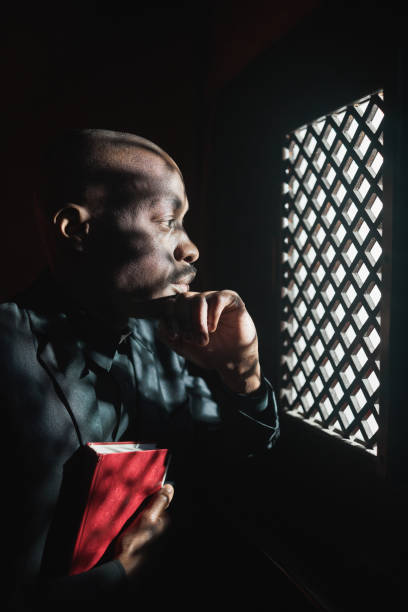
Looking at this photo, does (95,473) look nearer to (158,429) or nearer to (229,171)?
(158,429)

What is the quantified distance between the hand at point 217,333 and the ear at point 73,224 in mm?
210

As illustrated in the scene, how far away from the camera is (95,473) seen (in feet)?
2.16

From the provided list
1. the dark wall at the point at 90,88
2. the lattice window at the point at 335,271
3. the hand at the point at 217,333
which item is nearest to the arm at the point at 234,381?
the hand at the point at 217,333

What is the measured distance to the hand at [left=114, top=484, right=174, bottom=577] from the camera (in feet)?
2.41

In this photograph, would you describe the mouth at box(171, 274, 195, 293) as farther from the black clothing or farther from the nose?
the black clothing

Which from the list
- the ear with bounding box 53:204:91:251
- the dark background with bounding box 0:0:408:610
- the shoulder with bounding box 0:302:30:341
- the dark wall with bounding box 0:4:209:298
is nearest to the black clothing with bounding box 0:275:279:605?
the shoulder with bounding box 0:302:30:341

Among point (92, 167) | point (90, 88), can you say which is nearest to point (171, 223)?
point (92, 167)

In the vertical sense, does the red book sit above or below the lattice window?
below

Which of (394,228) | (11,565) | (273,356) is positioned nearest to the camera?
(11,565)

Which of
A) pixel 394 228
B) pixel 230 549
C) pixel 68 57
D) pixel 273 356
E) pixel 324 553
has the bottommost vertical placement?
pixel 230 549

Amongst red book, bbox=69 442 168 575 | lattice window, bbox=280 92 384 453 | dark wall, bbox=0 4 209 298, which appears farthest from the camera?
dark wall, bbox=0 4 209 298

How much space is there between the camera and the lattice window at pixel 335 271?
36.4 inches

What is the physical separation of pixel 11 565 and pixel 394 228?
915 mm

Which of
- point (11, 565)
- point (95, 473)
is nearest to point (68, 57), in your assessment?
point (95, 473)
